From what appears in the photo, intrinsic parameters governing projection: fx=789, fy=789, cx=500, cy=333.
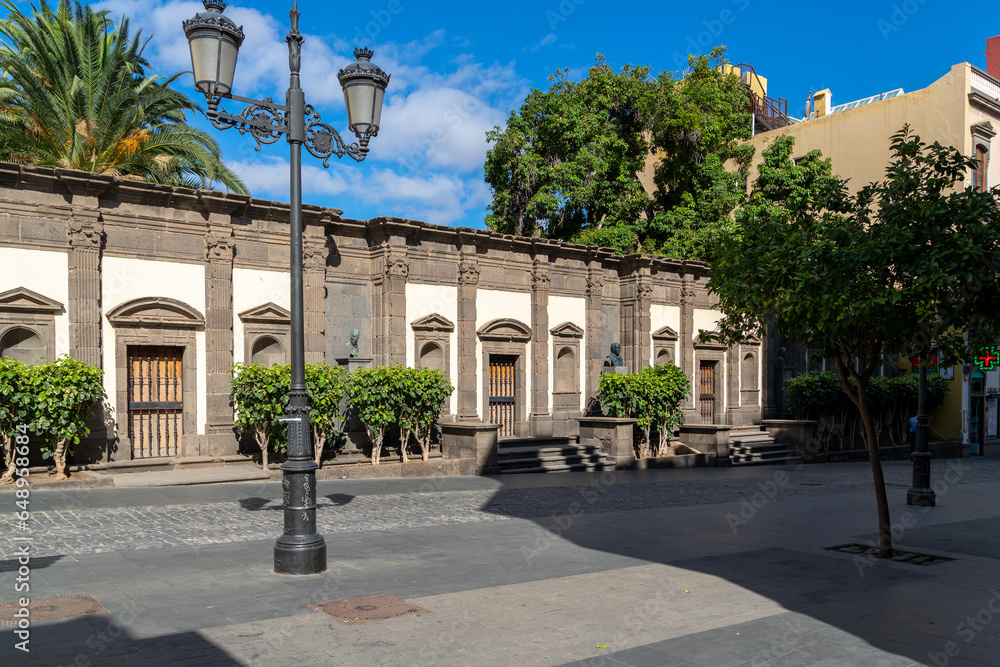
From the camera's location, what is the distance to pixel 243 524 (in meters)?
11.0

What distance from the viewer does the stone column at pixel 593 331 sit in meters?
23.5

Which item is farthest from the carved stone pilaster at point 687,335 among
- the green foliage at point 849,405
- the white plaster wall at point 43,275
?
the white plaster wall at point 43,275

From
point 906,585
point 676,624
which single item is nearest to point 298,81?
point 676,624

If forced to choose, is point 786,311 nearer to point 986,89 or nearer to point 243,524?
point 243,524

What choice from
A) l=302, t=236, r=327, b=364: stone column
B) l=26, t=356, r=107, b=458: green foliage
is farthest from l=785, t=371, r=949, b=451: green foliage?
l=26, t=356, r=107, b=458: green foliage

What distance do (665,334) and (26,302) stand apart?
17.8 metres

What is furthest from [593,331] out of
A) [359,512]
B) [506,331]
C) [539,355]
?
[359,512]

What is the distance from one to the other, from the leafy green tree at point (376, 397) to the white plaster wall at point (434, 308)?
2219mm

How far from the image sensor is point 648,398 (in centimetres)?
2186

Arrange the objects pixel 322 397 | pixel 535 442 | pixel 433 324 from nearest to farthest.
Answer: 1. pixel 322 397
2. pixel 433 324
3. pixel 535 442

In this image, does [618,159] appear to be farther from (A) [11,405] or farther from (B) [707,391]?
(A) [11,405]

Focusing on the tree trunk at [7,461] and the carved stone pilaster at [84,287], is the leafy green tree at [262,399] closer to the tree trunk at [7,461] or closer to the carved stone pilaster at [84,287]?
the carved stone pilaster at [84,287]

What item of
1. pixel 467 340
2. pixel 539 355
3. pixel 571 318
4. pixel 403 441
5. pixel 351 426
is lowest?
pixel 403 441

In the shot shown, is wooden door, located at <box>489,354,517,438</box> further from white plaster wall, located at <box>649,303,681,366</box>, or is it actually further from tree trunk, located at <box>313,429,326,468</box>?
tree trunk, located at <box>313,429,326,468</box>
